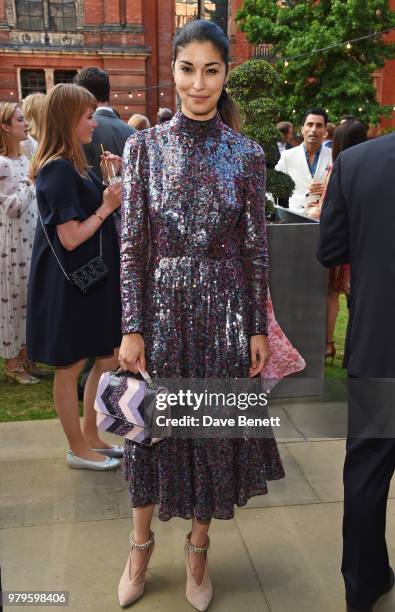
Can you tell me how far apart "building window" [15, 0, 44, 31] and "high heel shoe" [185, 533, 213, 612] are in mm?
23357

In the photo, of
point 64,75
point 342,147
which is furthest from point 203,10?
point 342,147

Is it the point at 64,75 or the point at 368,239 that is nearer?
the point at 368,239

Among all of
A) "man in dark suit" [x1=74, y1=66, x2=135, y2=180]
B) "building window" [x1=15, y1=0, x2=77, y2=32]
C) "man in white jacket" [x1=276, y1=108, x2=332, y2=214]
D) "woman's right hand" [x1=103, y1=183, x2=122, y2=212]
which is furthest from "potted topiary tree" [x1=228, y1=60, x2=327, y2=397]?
"building window" [x1=15, y1=0, x2=77, y2=32]

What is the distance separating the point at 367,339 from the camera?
1861 millimetres

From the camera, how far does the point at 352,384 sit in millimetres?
1976

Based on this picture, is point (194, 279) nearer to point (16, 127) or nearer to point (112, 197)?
point (112, 197)

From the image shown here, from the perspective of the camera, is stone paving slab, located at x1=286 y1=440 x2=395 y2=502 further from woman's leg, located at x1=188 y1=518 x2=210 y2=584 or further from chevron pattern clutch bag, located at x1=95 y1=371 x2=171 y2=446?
chevron pattern clutch bag, located at x1=95 y1=371 x2=171 y2=446

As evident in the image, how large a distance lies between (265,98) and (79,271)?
1842 mm

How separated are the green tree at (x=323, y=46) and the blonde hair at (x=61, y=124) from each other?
60.3 ft

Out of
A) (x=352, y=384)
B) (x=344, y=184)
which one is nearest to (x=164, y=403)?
(x=352, y=384)

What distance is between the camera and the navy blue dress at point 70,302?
2691mm

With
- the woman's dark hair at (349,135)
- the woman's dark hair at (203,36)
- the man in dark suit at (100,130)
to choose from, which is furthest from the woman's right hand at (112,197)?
the woman's dark hair at (349,135)

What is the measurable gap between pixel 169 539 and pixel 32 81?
75.4 ft

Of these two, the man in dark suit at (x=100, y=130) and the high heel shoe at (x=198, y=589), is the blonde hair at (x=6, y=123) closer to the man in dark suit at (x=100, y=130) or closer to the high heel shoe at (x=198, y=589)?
the man in dark suit at (x=100, y=130)
